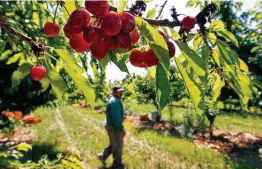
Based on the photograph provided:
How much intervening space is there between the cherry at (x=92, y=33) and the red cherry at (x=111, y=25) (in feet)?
0.11

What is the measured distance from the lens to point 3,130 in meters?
12.2

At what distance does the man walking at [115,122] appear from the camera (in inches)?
265

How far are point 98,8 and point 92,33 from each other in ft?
0.22

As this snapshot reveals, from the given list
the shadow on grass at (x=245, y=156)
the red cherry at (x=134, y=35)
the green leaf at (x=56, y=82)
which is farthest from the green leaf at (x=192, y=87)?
the shadow on grass at (x=245, y=156)

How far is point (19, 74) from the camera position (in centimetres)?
138

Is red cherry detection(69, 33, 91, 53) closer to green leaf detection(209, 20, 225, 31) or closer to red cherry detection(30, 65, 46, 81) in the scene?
red cherry detection(30, 65, 46, 81)

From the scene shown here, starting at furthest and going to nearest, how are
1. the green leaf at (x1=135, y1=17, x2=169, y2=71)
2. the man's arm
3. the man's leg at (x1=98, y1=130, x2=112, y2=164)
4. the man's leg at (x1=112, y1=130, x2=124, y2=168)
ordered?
the man's leg at (x1=98, y1=130, x2=112, y2=164), the man's leg at (x1=112, y1=130, x2=124, y2=168), the man's arm, the green leaf at (x1=135, y1=17, x2=169, y2=71)

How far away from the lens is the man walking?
22.1 feet

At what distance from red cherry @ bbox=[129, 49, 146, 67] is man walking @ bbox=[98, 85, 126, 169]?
5715 mm

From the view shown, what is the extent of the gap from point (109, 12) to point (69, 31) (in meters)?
0.17

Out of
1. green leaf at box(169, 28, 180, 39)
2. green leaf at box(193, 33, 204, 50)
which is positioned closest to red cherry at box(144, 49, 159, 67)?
green leaf at box(169, 28, 180, 39)

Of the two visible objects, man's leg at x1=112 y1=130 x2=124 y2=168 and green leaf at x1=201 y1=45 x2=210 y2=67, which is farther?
man's leg at x1=112 y1=130 x2=124 y2=168

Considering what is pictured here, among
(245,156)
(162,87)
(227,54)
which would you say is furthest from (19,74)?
(245,156)

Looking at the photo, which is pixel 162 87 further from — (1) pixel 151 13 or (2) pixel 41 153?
(2) pixel 41 153
